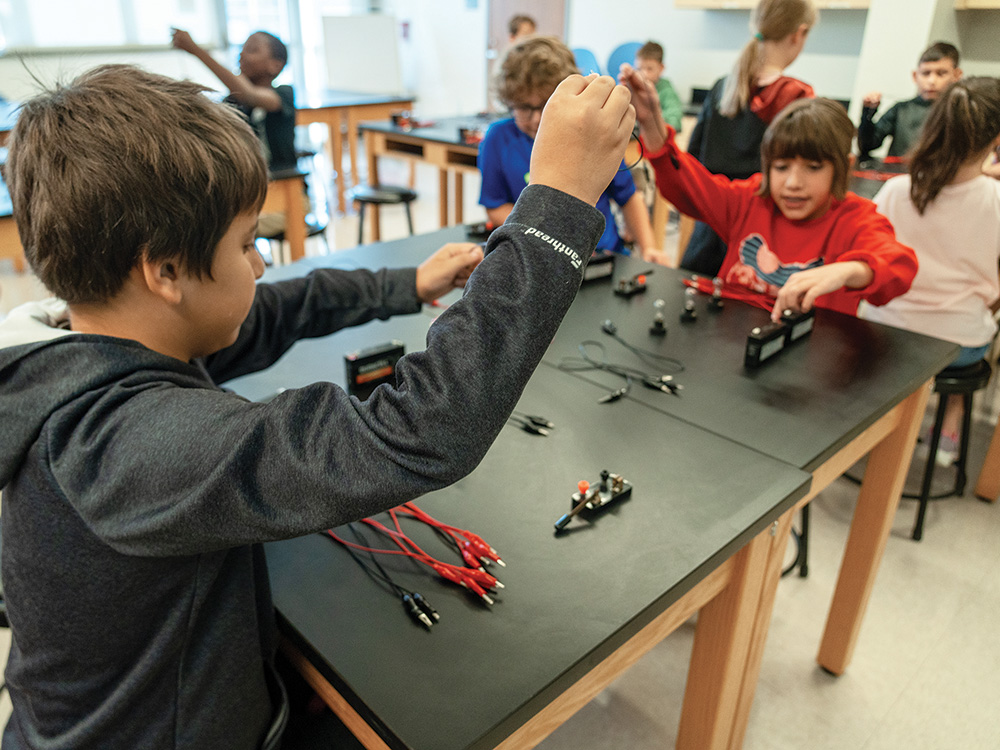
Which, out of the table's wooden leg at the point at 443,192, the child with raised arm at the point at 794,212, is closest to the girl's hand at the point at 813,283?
the child with raised arm at the point at 794,212

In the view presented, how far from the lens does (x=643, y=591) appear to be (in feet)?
2.52

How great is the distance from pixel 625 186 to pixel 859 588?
133cm

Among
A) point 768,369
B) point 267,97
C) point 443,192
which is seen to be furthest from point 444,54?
point 768,369

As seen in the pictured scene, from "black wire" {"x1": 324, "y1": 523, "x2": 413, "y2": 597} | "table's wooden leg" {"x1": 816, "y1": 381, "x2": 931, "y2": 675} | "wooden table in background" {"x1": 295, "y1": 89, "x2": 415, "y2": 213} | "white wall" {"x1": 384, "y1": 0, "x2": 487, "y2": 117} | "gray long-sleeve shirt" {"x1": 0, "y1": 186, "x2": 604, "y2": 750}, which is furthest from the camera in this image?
"white wall" {"x1": 384, "y1": 0, "x2": 487, "y2": 117}

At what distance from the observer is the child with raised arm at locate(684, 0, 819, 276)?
2.46 metres

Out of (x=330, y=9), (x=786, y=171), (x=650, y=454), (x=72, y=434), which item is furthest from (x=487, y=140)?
(x=330, y=9)

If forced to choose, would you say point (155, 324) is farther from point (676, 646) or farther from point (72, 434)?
point (676, 646)

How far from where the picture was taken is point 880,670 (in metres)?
1.60

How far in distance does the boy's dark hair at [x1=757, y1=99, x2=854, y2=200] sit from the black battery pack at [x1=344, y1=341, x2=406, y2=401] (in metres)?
1.05

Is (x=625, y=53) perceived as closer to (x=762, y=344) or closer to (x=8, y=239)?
Result: (x=8, y=239)

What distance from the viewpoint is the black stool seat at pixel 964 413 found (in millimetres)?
1861

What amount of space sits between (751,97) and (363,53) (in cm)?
474

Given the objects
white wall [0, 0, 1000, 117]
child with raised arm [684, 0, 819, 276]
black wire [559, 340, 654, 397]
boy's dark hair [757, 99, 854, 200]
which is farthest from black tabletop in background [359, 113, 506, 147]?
black wire [559, 340, 654, 397]

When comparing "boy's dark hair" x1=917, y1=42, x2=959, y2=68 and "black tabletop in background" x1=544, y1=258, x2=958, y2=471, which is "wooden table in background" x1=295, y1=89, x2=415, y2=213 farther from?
"black tabletop in background" x1=544, y1=258, x2=958, y2=471
